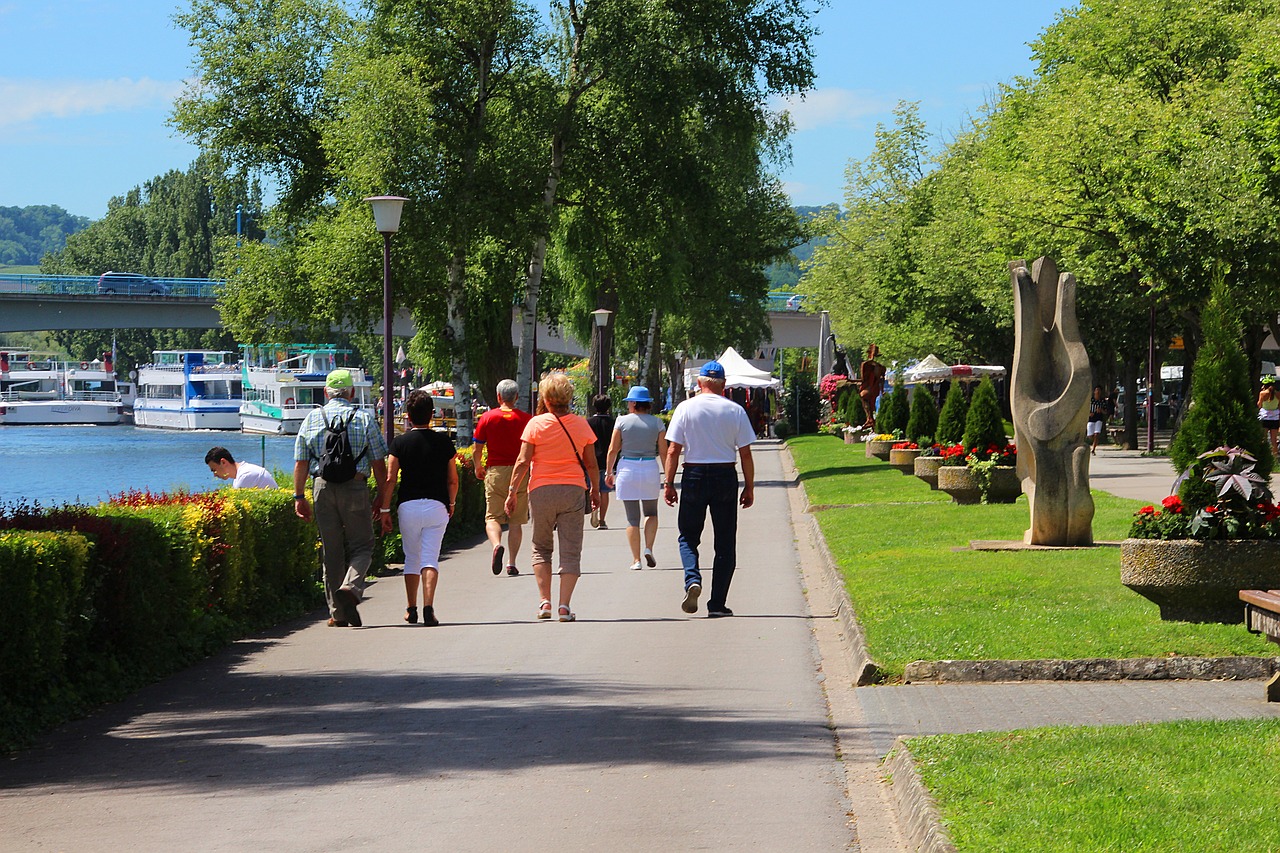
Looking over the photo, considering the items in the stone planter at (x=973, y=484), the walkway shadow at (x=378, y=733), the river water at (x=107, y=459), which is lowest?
the river water at (x=107, y=459)

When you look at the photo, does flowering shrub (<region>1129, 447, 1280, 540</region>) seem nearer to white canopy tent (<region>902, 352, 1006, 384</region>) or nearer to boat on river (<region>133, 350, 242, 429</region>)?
white canopy tent (<region>902, 352, 1006, 384</region>)

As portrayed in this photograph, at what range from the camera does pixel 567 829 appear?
625 centimetres

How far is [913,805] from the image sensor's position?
6.22 metres

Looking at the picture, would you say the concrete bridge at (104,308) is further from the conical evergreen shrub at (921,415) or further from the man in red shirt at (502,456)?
the man in red shirt at (502,456)

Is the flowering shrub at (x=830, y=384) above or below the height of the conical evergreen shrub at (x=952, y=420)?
above

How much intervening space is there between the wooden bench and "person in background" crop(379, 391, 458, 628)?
20.9ft

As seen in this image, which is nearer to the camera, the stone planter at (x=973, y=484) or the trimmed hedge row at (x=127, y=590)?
the trimmed hedge row at (x=127, y=590)

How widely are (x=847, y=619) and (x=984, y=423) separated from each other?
34.4 ft

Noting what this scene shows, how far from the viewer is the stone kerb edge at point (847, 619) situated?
31.4 ft

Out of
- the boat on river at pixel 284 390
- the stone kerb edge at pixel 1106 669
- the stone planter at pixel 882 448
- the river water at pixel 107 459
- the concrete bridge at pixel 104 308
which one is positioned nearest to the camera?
the stone kerb edge at pixel 1106 669

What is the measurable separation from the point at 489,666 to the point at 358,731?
2.23 metres

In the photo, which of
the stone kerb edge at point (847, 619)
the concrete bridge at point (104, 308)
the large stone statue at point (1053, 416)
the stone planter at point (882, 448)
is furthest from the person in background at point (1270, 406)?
the concrete bridge at point (104, 308)

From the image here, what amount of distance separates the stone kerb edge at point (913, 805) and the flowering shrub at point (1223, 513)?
3.78 m

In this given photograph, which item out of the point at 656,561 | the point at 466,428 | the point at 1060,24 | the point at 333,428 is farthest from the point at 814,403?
the point at 333,428
